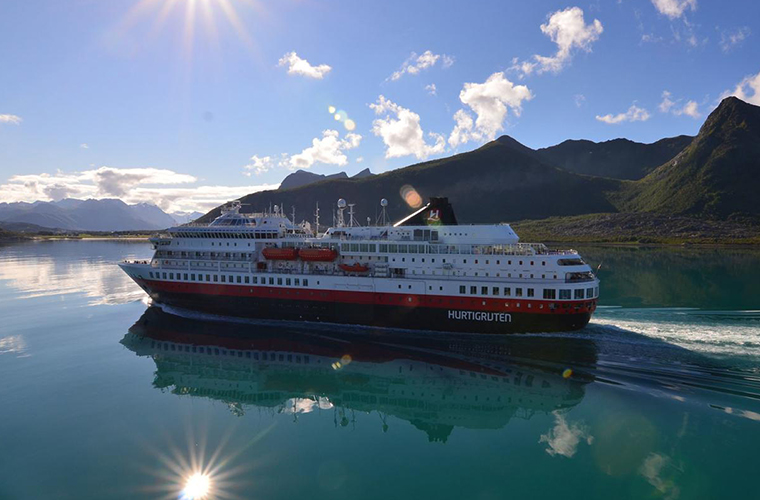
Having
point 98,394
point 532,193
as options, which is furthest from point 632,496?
point 532,193

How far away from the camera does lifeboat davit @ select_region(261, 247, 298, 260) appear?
3083 cm

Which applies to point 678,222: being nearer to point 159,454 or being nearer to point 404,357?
point 404,357

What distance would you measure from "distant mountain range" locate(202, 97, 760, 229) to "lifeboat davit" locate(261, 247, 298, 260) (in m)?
116

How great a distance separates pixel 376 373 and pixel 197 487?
35.3ft

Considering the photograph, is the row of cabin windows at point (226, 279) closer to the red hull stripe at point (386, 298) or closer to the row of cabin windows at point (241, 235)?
the red hull stripe at point (386, 298)

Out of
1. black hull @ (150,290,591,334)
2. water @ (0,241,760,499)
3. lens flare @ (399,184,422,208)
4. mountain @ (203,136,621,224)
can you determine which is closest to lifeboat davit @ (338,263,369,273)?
black hull @ (150,290,591,334)

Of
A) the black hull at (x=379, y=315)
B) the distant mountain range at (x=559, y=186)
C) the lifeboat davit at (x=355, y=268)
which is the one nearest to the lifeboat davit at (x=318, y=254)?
the lifeboat davit at (x=355, y=268)

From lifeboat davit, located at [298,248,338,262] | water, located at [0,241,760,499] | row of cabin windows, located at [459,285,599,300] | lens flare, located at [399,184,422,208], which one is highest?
lens flare, located at [399,184,422,208]

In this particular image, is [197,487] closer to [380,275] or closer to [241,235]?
[380,275]

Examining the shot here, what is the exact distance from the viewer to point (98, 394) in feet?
65.6

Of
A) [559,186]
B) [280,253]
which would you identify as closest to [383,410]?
[280,253]

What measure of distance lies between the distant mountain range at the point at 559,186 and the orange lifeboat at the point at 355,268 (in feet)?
388

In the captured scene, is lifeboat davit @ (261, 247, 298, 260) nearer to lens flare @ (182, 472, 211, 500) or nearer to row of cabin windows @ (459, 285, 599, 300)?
row of cabin windows @ (459, 285, 599, 300)

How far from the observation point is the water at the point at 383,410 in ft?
44.1
